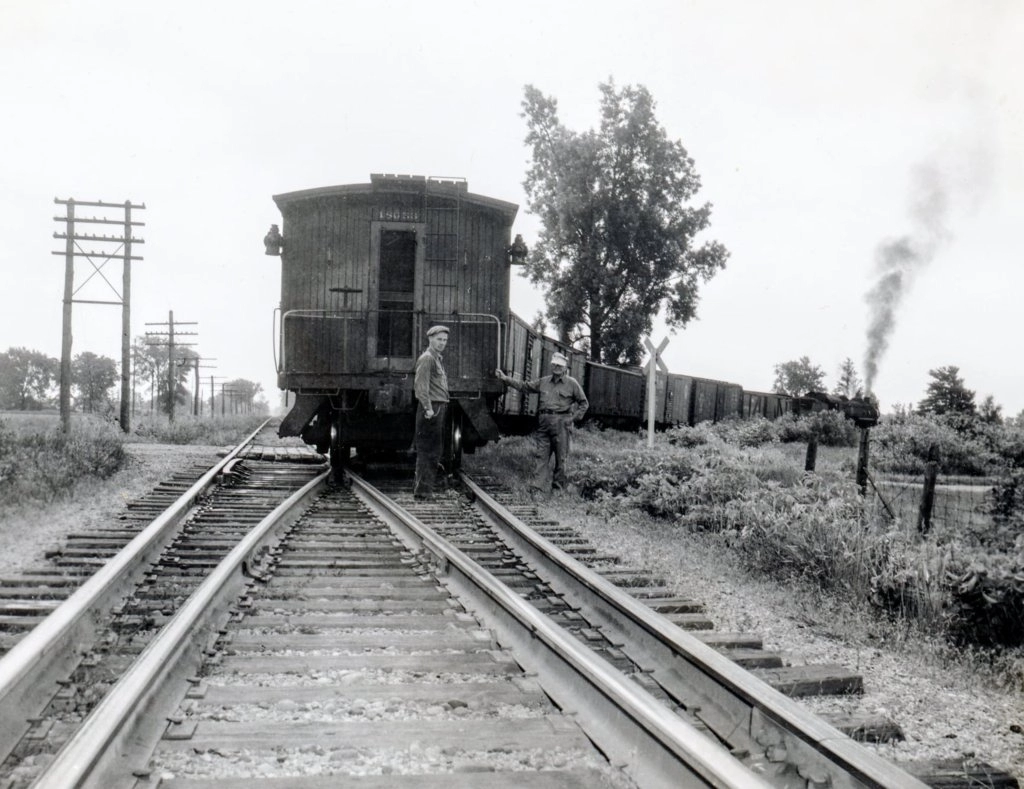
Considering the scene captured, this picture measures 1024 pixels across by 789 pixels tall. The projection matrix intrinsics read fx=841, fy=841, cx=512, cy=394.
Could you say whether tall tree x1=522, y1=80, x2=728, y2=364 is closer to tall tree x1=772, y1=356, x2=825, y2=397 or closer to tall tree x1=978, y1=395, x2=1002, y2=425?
tall tree x1=978, y1=395, x2=1002, y2=425

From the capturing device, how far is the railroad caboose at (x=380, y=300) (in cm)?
924

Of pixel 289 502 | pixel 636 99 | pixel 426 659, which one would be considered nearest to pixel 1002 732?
pixel 426 659

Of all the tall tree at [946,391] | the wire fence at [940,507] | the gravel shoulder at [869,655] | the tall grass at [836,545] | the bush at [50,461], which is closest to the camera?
Answer: the gravel shoulder at [869,655]

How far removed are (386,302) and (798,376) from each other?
252 feet

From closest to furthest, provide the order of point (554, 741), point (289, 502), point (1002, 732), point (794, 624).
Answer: point (554, 741) → point (1002, 732) → point (794, 624) → point (289, 502)

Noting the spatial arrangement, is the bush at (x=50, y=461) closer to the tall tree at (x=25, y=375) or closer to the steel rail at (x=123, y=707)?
the steel rail at (x=123, y=707)

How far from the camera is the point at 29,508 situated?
6.86m

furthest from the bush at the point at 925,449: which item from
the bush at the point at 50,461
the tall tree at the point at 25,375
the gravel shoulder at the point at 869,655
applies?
the tall tree at the point at 25,375

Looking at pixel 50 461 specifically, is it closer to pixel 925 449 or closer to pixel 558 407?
pixel 558 407

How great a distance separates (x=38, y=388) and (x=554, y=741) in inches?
4309

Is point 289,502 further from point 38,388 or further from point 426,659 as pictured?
point 38,388

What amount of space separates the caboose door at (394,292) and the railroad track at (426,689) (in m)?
4.57

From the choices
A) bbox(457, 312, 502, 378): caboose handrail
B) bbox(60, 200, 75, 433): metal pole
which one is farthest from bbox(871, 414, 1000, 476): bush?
bbox(60, 200, 75, 433): metal pole

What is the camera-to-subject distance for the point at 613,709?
2.63 metres
